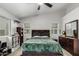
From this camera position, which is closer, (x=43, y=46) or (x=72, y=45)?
(x=43, y=46)

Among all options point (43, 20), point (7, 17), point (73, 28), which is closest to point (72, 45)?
point (73, 28)

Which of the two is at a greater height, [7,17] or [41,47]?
[7,17]

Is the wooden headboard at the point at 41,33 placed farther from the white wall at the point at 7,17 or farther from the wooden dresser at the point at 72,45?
the white wall at the point at 7,17

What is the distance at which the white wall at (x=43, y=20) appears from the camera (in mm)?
2751

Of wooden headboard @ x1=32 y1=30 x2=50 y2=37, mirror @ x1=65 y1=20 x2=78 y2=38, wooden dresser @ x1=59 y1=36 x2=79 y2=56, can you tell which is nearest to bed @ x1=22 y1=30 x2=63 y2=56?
wooden headboard @ x1=32 y1=30 x2=50 y2=37

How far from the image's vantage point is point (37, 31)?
9.32ft

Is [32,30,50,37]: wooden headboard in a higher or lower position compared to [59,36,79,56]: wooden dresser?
higher

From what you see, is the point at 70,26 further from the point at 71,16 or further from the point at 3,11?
the point at 3,11

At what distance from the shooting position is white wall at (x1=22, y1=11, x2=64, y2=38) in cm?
275

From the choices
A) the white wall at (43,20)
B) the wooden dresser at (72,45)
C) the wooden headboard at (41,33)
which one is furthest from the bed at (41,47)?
the wooden dresser at (72,45)

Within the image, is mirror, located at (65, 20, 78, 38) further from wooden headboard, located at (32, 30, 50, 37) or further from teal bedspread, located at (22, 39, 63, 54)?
wooden headboard, located at (32, 30, 50, 37)

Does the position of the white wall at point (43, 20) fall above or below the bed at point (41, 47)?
above

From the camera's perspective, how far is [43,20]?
2830 millimetres

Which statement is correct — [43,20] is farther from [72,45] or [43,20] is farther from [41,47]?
[72,45]
